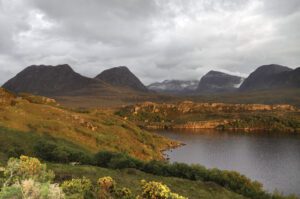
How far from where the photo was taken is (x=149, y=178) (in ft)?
160

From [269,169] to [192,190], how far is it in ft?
182

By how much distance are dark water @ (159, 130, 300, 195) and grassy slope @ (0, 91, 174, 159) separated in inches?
510

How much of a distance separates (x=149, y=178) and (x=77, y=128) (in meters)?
53.0

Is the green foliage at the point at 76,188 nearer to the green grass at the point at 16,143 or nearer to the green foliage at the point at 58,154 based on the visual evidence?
the green grass at the point at 16,143

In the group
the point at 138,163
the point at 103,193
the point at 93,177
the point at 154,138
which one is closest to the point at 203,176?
the point at 138,163

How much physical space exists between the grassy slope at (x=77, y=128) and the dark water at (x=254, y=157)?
510 inches

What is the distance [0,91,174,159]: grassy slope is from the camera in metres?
86.8

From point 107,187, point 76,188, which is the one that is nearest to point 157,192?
point 107,187

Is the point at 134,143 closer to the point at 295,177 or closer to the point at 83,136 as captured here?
the point at 83,136

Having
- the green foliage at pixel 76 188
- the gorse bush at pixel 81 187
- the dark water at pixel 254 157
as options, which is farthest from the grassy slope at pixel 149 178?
the dark water at pixel 254 157

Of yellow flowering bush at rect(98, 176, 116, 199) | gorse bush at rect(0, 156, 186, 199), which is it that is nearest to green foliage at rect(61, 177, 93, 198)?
gorse bush at rect(0, 156, 186, 199)

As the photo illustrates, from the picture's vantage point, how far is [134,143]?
112m

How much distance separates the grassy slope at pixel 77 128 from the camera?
86.8m

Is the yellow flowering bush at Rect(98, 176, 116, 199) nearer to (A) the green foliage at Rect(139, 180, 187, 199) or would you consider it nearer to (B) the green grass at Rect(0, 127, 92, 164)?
(A) the green foliage at Rect(139, 180, 187, 199)
